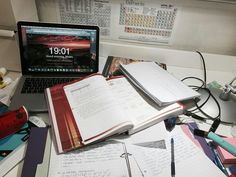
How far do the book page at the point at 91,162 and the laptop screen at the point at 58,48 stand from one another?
0.39 m

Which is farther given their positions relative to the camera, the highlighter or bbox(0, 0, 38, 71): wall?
bbox(0, 0, 38, 71): wall

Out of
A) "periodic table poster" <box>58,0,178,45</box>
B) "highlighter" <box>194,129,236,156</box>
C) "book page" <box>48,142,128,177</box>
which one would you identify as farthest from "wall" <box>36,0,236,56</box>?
"book page" <box>48,142,128,177</box>

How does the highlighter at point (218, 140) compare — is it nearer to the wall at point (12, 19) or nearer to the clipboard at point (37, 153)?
the clipboard at point (37, 153)

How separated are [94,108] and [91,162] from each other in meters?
0.17

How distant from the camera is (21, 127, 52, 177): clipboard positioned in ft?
1.90

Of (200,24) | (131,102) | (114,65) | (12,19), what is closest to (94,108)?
(131,102)

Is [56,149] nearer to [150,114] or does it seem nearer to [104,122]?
[104,122]

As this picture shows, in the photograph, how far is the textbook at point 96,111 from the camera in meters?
0.65

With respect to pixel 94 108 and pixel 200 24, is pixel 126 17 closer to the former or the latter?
pixel 200 24

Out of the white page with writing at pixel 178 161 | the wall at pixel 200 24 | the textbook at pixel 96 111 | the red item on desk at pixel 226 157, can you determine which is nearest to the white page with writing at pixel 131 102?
the textbook at pixel 96 111

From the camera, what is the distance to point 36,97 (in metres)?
0.80

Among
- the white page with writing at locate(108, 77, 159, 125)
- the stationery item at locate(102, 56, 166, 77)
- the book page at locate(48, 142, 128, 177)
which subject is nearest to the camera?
the book page at locate(48, 142, 128, 177)

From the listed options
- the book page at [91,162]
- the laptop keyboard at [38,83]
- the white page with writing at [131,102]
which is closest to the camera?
the book page at [91,162]

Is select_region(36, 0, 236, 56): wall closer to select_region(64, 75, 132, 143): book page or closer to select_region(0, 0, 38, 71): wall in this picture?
select_region(0, 0, 38, 71): wall
